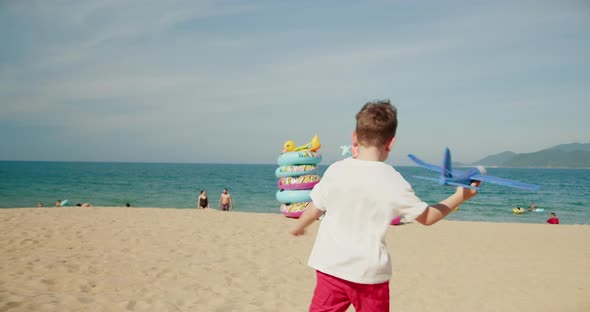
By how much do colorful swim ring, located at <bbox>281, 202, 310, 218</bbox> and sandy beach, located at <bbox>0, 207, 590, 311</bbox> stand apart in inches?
61.2

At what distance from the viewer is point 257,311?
4.95 metres

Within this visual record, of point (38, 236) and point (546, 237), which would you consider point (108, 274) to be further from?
point (546, 237)

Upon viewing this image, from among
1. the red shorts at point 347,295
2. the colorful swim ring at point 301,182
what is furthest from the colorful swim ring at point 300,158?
the red shorts at point 347,295

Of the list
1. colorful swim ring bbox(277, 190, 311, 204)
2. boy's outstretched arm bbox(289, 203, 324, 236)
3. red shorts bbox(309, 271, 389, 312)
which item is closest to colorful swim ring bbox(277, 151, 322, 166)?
colorful swim ring bbox(277, 190, 311, 204)

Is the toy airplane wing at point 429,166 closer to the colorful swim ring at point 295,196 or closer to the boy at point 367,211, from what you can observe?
the boy at point 367,211

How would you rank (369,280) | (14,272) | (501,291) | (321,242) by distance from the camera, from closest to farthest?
1. (369,280)
2. (321,242)
3. (14,272)
4. (501,291)

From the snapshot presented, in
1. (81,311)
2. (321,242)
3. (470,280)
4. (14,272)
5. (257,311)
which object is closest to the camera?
(321,242)

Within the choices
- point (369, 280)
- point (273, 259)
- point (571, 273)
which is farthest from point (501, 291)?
point (369, 280)

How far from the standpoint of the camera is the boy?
2.10 meters

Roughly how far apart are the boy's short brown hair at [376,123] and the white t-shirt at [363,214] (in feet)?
0.40

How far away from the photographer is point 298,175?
12773mm

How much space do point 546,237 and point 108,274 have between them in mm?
10972

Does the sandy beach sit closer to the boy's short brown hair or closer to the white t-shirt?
the white t-shirt

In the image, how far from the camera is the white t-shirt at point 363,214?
6.86 ft
